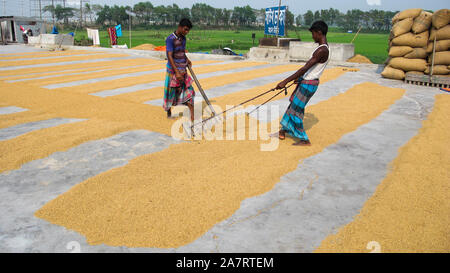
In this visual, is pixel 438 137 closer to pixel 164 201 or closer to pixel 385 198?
pixel 385 198

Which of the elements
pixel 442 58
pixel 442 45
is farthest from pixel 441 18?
pixel 442 58

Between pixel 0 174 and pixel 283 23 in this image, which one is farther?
pixel 283 23

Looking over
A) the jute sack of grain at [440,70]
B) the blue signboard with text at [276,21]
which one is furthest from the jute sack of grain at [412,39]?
the blue signboard with text at [276,21]

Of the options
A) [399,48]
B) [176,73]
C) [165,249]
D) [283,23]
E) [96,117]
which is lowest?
[165,249]

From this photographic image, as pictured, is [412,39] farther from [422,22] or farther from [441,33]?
[441,33]

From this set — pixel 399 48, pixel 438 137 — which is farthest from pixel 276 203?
pixel 399 48

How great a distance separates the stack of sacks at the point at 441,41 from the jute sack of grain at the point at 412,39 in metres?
0.14

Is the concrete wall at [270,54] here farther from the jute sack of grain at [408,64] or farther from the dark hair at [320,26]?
the dark hair at [320,26]

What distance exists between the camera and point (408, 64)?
952 cm

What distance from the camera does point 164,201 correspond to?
2.98 meters

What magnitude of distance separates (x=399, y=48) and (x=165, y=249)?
31.3 feet

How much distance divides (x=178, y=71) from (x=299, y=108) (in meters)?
1.96

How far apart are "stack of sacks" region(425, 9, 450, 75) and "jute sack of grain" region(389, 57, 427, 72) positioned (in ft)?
0.78

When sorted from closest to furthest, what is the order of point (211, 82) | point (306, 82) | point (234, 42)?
point (306, 82) → point (211, 82) → point (234, 42)
